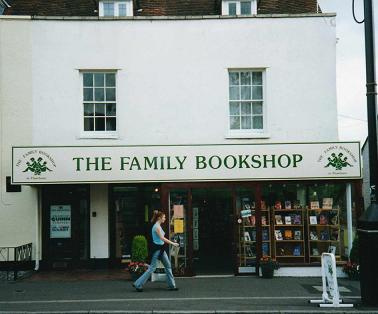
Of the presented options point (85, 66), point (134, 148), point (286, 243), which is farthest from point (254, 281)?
point (85, 66)

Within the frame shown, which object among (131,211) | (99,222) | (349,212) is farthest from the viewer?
(131,211)

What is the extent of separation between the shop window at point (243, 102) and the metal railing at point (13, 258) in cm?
687

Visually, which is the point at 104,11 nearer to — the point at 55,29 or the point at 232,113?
the point at 55,29

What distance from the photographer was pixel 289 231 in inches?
634

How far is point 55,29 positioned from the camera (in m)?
16.9

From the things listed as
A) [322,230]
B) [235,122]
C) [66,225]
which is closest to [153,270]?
[66,225]

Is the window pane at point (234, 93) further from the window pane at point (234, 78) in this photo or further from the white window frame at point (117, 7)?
the white window frame at point (117, 7)

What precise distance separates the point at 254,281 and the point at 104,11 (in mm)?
9497

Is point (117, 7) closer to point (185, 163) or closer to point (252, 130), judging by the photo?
point (252, 130)

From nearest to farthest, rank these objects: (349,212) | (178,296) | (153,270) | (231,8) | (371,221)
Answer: (371,221) → (178,296) → (153,270) → (349,212) → (231,8)

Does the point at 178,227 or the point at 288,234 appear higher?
the point at 178,227

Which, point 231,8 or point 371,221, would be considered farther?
point 231,8

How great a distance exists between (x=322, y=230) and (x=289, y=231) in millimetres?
923

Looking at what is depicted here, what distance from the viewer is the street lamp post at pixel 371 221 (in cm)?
1076
